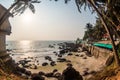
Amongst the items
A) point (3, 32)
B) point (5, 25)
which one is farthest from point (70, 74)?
point (5, 25)

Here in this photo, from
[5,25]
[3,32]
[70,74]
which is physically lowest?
[70,74]

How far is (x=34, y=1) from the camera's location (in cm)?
1535

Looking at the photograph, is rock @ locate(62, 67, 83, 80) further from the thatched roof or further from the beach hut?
the thatched roof

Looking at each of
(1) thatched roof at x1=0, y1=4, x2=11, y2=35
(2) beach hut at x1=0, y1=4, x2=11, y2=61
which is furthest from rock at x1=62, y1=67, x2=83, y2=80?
(1) thatched roof at x1=0, y1=4, x2=11, y2=35

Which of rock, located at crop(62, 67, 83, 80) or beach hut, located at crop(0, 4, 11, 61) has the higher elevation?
beach hut, located at crop(0, 4, 11, 61)

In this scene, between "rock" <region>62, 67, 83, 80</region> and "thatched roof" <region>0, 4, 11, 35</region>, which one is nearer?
"rock" <region>62, 67, 83, 80</region>

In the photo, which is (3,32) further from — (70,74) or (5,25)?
(70,74)

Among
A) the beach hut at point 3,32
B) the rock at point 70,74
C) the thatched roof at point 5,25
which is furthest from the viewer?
the thatched roof at point 5,25

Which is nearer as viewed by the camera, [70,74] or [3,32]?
[70,74]

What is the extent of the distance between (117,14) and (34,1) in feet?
19.1

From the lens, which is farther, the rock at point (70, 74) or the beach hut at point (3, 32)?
the beach hut at point (3, 32)

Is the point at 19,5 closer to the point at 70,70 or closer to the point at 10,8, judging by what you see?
the point at 10,8

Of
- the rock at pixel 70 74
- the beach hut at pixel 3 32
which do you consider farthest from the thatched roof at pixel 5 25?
the rock at pixel 70 74

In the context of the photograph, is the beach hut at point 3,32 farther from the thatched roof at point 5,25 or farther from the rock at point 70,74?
the rock at point 70,74
